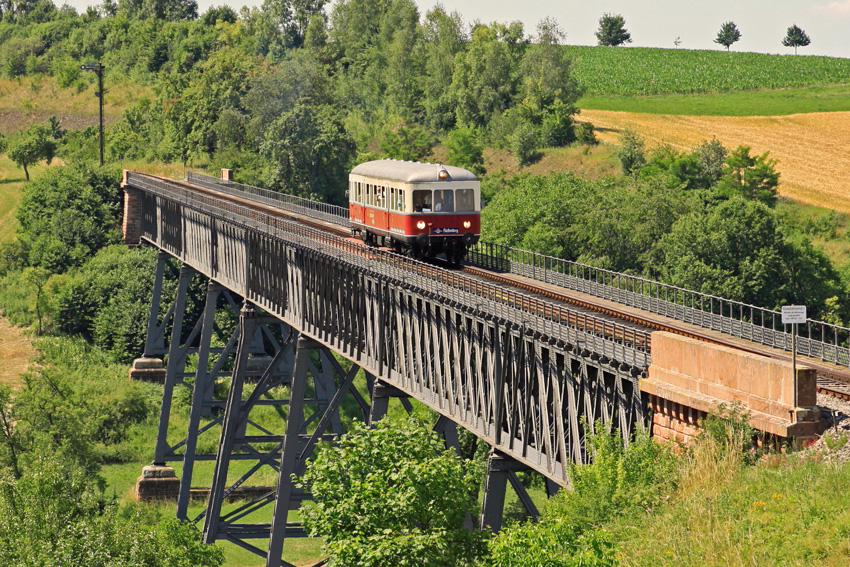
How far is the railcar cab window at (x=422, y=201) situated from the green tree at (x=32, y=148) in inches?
2905

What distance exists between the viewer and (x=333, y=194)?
305 feet

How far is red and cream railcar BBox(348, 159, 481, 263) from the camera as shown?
125ft

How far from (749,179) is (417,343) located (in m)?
50.2

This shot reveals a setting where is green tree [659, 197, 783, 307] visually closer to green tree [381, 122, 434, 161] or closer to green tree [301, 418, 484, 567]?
green tree [301, 418, 484, 567]

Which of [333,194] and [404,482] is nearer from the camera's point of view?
[404,482]

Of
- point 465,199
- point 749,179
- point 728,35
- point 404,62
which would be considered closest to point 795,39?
point 728,35

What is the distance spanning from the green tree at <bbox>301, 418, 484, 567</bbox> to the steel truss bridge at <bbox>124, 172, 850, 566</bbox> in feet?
7.24

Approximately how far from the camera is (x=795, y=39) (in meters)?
176

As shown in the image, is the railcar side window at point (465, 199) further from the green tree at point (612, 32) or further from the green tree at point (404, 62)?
the green tree at point (612, 32)

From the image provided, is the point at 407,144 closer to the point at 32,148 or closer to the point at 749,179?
the point at 32,148

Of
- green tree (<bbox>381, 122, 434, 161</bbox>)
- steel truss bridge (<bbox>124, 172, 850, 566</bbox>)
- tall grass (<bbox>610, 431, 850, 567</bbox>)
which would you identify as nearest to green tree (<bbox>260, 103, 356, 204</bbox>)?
green tree (<bbox>381, 122, 434, 161</bbox>)

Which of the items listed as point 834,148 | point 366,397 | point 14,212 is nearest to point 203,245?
point 366,397

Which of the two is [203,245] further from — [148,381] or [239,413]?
[148,381]

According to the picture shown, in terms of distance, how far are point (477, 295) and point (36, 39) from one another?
14258 centimetres
